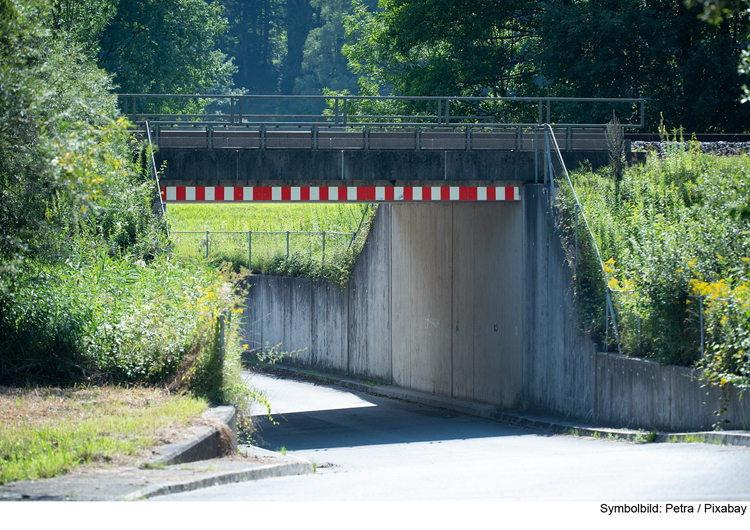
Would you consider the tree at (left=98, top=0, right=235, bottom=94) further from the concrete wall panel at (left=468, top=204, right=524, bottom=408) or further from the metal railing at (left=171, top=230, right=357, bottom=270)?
the concrete wall panel at (left=468, top=204, right=524, bottom=408)

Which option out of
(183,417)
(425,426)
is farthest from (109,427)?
(425,426)

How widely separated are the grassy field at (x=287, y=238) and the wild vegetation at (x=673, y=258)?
10.00 m

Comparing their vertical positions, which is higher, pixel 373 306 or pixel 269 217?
pixel 269 217

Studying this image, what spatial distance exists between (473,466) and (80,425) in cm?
461

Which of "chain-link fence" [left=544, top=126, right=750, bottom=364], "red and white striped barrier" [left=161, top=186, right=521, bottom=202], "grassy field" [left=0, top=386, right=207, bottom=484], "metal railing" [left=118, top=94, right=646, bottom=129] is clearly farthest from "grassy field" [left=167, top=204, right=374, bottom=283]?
"grassy field" [left=0, top=386, right=207, bottom=484]

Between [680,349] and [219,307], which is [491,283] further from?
[219,307]

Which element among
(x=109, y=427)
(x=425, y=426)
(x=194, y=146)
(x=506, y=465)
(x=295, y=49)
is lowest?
(x=425, y=426)

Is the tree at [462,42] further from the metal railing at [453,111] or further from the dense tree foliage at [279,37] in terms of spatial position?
the dense tree foliage at [279,37]

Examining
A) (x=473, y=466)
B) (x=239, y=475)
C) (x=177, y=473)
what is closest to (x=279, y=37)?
(x=473, y=466)

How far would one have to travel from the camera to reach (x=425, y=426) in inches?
789

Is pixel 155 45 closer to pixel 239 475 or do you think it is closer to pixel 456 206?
pixel 456 206

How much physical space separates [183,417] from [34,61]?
547cm

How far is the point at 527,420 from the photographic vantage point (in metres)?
19.3

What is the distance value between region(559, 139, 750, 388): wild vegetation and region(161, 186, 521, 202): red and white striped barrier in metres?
2.02
